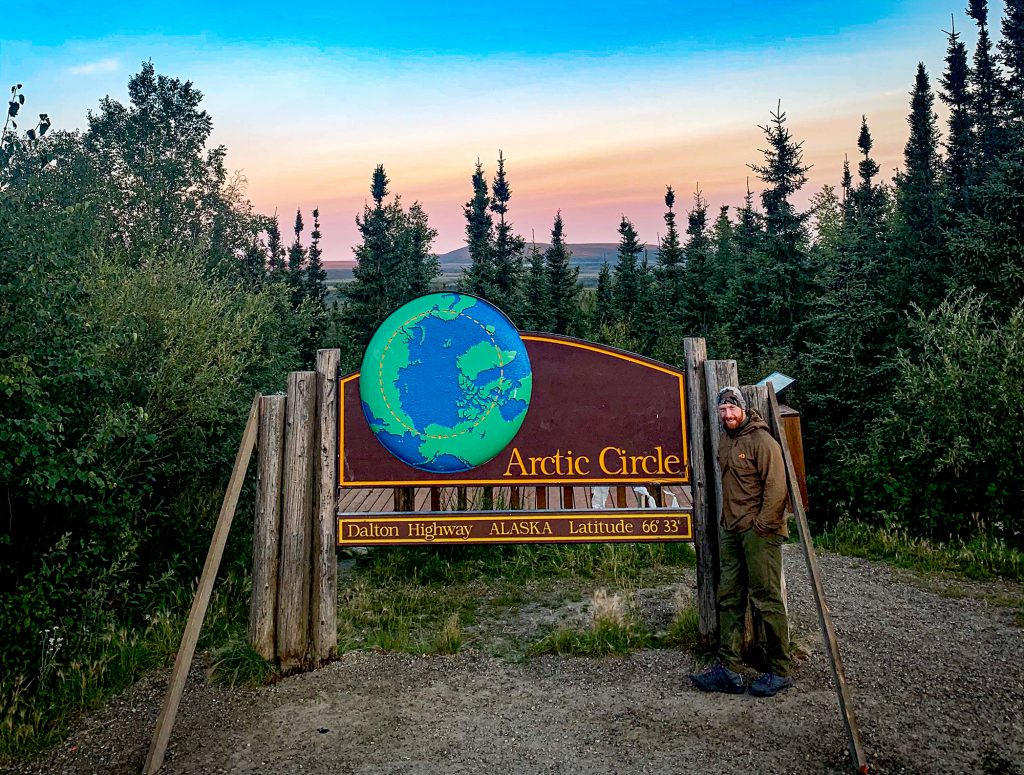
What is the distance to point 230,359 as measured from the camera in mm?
10883

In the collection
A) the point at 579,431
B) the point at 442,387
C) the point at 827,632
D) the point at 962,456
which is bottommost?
the point at 827,632

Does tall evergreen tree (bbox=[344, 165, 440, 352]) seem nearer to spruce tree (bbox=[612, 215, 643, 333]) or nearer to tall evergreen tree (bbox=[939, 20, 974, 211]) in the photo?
spruce tree (bbox=[612, 215, 643, 333])

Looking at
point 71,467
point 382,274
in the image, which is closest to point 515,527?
point 71,467

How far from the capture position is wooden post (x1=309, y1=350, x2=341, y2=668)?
5.93 metres

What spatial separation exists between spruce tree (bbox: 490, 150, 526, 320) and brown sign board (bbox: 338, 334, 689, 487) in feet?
98.3

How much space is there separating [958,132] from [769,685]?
132ft

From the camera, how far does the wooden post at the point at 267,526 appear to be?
5.84 m

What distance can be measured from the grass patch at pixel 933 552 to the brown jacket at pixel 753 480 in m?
4.58

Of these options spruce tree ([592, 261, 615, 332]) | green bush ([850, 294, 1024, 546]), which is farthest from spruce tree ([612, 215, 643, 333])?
green bush ([850, 294, 1024, 546])

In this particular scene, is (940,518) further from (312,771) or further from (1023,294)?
(1023,294)

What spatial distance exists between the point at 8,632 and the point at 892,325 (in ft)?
81.6

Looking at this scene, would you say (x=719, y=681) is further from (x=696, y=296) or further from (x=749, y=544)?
(x=696, y=296)

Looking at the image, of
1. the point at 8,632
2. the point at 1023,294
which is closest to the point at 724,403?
the point at 8,632

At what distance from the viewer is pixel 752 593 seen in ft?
17.9
